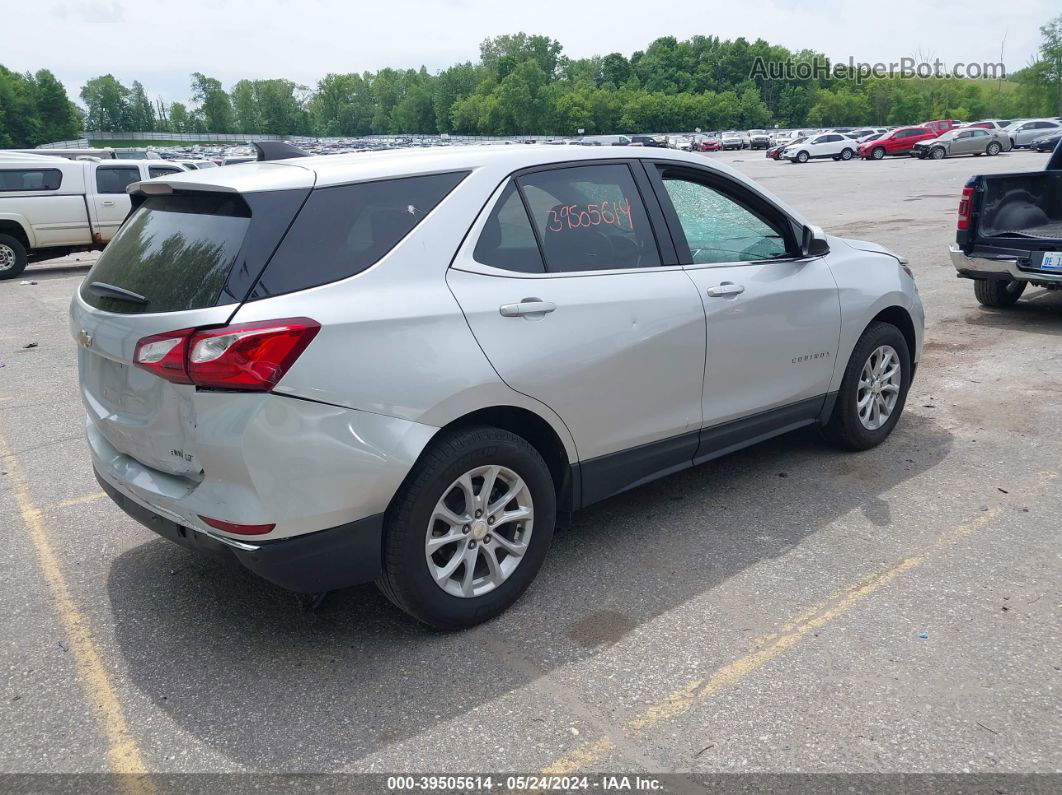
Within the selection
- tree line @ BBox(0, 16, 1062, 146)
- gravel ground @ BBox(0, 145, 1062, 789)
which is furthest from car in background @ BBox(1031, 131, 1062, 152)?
tree line @ BBox(0, 16, 1062, 146)

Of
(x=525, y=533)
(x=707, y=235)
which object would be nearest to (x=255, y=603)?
(x=525, y=533)

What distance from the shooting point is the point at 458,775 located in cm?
261

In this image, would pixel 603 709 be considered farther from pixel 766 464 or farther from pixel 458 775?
pixel 766 464

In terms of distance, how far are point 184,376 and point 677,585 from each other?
2129 millimetres

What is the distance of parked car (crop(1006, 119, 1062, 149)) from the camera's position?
46.5 m

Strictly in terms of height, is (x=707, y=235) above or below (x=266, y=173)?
below

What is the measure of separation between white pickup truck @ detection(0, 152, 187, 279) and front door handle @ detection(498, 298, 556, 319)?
13.8 metres

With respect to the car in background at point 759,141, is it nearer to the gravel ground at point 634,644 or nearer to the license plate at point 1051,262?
the license plate at point 1051,262

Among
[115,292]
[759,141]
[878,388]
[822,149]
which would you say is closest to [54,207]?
[115,292]

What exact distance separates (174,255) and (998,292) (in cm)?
870

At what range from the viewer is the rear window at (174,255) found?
2943 mm

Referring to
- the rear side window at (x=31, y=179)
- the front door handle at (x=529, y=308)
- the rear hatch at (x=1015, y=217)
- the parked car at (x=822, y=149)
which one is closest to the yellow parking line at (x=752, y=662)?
the front door handle at (x=529, y=308)

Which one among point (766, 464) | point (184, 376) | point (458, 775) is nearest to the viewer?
point (458, 775)

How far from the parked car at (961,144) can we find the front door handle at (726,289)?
43.7m
